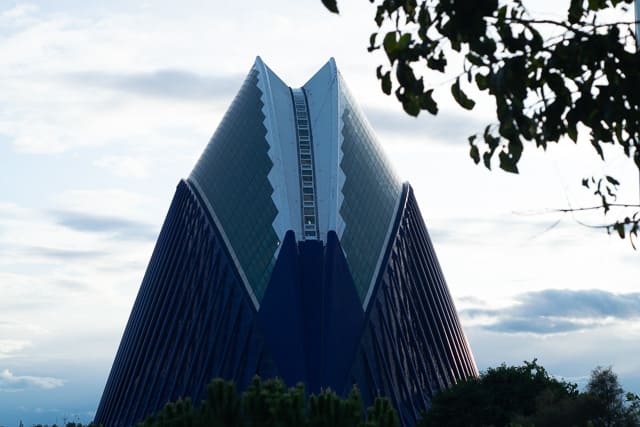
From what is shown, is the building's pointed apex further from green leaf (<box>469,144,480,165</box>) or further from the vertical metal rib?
green leaf (<box>469,144,480,165</box>)

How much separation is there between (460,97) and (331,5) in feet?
Answer: 5.94

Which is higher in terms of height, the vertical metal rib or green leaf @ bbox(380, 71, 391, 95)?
the vertical metal rib

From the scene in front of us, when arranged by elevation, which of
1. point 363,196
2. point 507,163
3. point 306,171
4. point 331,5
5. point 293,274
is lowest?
point 507,163

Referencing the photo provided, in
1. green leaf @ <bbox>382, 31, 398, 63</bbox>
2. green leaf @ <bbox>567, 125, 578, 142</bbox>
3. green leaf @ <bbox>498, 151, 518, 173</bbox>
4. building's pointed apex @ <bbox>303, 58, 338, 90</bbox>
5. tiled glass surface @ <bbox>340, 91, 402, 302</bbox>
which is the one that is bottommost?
green leaf @ <bbox>498, 151, 518, 173</bbox>

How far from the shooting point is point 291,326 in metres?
54.3

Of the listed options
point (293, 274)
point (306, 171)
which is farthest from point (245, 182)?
point (293, 274)

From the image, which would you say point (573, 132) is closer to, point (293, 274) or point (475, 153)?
point (475, 153)

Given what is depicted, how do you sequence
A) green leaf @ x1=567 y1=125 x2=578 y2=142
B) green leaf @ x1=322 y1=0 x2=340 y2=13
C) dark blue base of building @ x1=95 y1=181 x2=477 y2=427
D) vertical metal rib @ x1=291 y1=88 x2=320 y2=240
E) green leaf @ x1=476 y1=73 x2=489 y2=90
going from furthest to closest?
vertical metal rib @ x1=291 y1=88 x2=320 y2=240 → dark blue base of building @ x1=95 y1=181 x2=477 y2=427 → green leaf @ x1=476 y1=73 x2=489 y2=90 → green leaf @ x1=567 y1=125 x2=578 y2=142 → green leaf @ x1=322 y1=0 x2=340 y2=13

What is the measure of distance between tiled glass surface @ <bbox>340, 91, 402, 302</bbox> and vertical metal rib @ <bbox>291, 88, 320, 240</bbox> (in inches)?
69.5

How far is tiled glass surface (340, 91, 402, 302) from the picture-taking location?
59.2 meters

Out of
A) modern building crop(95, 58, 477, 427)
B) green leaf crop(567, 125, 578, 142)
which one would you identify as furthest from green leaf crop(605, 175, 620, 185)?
modern building crop(95, 58, 477, 427)

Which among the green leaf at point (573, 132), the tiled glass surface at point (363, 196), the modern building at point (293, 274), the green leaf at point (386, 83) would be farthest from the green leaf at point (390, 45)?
the tiled glass surface at point (363, 196)

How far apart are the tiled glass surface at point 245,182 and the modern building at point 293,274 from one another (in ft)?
0.31

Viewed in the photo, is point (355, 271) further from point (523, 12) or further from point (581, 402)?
point (523, 12)
